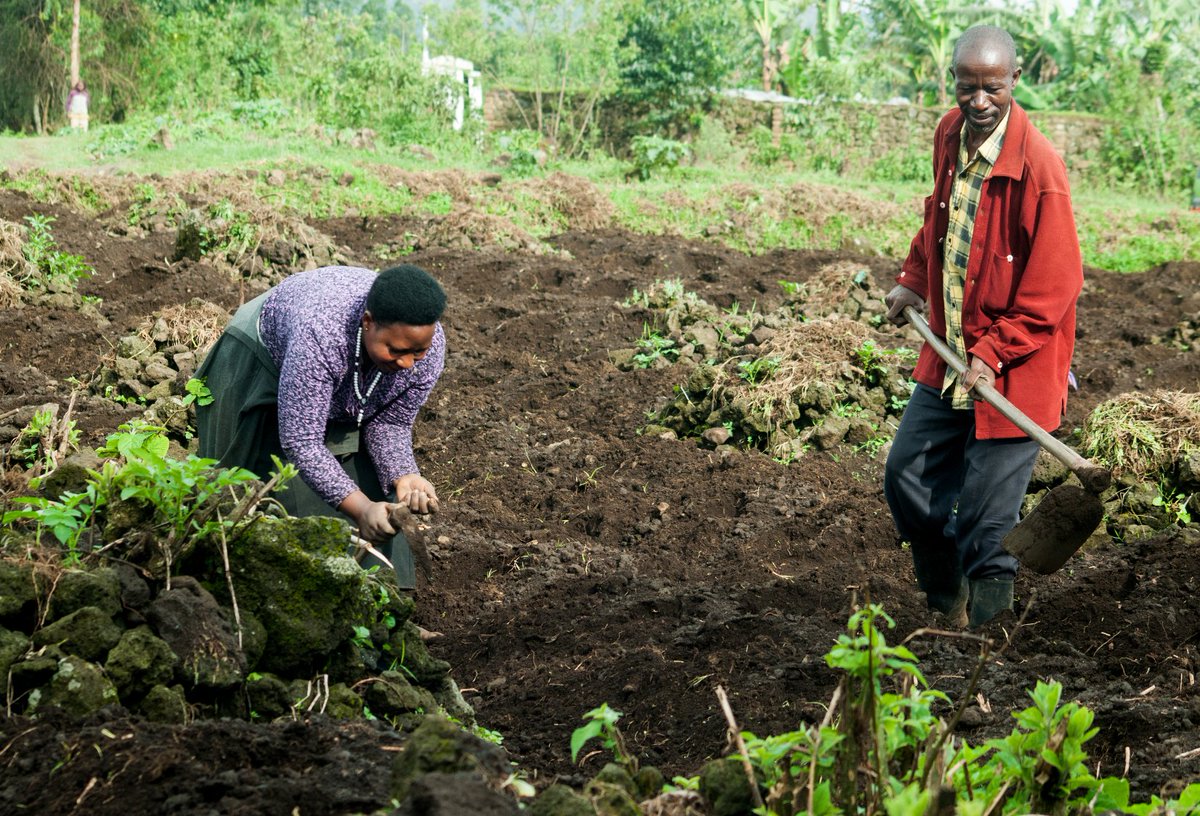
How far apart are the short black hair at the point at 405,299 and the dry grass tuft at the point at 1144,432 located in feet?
11.7

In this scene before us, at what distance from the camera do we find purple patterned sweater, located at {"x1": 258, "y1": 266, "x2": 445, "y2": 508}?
385 centimetres

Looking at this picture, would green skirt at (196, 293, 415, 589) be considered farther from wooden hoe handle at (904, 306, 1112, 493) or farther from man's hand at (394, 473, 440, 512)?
wooden hoe handle at (904, 306, 1112, 493)

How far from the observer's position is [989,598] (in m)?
4.16

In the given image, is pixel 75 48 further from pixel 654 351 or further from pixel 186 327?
pixel 654 351

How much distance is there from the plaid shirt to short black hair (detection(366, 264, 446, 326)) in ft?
5.72

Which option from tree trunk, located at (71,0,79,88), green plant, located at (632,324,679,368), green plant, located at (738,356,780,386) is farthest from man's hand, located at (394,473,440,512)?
tree trunk, located at (71,0,79,88)

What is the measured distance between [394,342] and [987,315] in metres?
1.96

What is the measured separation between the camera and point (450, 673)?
424 centimetres

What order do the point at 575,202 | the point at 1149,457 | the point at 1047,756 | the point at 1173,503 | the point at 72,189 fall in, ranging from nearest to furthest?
the point at 1047,756, the point at 1173,503, the point at 1149,457, the point at 72,189, the point at 575,202

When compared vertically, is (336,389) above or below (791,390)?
above

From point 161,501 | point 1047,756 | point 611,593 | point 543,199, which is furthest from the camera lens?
point 543,199

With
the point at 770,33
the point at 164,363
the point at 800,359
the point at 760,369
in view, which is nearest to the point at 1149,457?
the point at 800,359

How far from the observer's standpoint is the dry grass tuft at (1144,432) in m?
5.72

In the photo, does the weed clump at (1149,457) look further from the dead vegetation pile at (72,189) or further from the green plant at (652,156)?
the green plant at (652,156)
